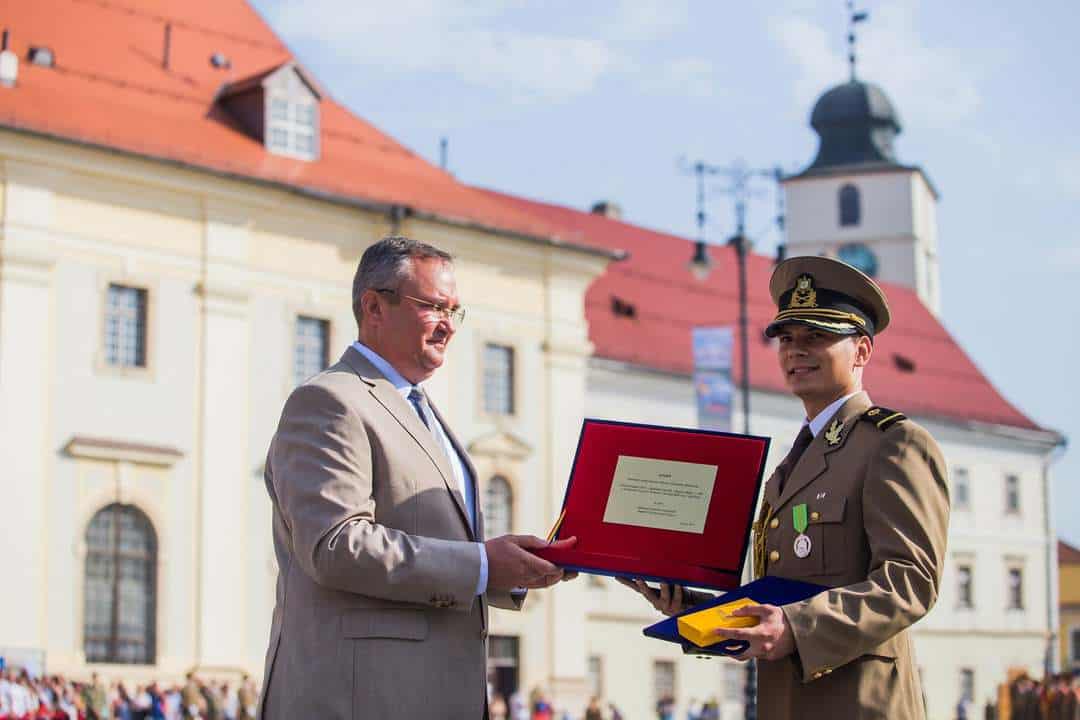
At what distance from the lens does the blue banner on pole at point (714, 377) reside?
1312 inches

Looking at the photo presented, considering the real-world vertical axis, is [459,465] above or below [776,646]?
above

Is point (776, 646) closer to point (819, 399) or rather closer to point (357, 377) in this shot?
point (819, 399)

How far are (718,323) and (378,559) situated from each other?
49.3 meters

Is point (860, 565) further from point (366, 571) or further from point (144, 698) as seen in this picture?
point (144, 698)

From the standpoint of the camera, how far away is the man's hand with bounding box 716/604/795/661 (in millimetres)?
4961

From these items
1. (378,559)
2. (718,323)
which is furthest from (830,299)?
(718,323)

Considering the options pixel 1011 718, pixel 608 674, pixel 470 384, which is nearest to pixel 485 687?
pixel 470 384

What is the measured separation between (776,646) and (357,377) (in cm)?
161

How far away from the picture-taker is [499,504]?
123ft

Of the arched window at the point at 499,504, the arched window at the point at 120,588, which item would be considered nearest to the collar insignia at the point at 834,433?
the arched window at the point at 120,588

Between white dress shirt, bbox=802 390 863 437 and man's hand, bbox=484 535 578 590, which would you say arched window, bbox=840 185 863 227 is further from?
man's hand, bbox=484 535 578 590

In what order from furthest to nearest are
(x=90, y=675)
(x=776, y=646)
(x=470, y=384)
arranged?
(x=470, y=384)
(x=90, y=675)
(x=776, y=646)

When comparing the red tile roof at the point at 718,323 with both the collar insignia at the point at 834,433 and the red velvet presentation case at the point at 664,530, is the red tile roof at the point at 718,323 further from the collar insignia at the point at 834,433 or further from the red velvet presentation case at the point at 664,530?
the red velvet presentation case at the point at 664,530

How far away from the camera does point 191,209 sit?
32.6m
